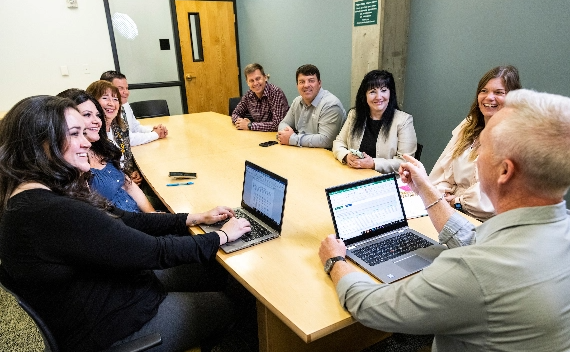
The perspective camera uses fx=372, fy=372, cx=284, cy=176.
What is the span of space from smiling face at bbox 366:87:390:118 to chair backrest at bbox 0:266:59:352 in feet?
6.90

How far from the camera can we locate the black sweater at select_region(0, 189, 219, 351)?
997 millimetres

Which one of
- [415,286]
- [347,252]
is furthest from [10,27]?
[415,286]

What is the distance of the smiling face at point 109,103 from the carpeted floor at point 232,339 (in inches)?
50.7

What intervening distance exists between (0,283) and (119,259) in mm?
293

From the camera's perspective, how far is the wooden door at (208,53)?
570 cm

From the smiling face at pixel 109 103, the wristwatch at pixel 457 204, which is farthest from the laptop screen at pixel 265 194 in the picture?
the smiling face at pixel 109 103

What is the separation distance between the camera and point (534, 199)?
0.80m

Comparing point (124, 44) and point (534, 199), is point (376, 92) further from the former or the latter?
point (124, 44)

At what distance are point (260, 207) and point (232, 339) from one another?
0.81 m

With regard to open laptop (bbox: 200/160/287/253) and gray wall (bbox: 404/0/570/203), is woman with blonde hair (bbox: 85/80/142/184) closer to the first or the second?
open laptop (bbox: 200/160/287/253)

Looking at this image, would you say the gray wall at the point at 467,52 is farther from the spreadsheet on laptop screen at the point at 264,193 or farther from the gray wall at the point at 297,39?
the spreadsheet on laptop screen at the point at 264,193

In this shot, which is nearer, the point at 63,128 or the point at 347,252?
the point at 63,128

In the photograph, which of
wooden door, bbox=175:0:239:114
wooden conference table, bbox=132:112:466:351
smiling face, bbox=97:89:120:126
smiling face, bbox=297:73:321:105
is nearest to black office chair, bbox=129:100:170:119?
wooden conference table, bbox=132:112:466:351

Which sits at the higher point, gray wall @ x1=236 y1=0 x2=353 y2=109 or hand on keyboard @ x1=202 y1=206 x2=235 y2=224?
gray wall @ x1=236 y1=0 x2=353 y2=109
